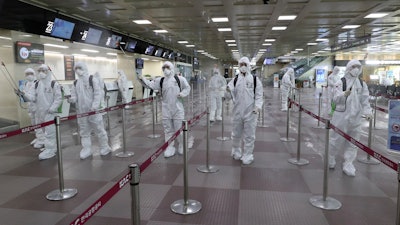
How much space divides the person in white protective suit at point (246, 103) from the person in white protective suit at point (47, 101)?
360 centimetres

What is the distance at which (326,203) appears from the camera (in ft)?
12.3

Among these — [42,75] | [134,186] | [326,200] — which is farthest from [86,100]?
[326,200]

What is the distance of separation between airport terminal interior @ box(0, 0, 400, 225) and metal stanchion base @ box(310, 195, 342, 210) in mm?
24

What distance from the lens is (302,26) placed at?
1294cm

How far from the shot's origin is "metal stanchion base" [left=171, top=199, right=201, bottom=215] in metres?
3.58

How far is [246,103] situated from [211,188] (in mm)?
1791

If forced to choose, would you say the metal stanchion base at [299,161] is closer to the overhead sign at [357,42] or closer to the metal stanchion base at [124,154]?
the metal stanchion base at [124,154]

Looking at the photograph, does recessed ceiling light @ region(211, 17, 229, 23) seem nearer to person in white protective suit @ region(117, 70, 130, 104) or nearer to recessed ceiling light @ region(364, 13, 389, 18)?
person in white protective suit @ region(117, 70, 130, 104)

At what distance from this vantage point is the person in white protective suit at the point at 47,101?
235 inches

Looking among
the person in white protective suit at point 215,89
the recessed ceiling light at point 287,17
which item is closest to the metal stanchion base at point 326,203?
the person in white protective suit at point 215,89

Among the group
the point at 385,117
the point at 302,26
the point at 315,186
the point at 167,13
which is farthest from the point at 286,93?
the point at 315,186

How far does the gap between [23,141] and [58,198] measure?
4429 mm

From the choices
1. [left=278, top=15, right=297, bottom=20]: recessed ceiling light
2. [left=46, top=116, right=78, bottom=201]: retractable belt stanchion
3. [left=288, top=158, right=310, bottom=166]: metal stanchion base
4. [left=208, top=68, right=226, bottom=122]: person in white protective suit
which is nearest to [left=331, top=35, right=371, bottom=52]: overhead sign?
[left=278, top=15, right=297, bottom=20]: recessed ceiling light

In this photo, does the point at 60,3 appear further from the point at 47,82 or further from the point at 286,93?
the point at 286,93
